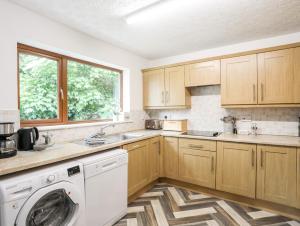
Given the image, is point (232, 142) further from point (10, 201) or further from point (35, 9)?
point (35, 9)

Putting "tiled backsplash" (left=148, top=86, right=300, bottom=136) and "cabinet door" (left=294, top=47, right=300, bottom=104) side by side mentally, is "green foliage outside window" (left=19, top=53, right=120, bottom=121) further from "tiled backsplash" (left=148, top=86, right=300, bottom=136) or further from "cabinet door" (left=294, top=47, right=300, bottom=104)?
"cabinet door" (left=294, top=47, right=300, bottom=104)

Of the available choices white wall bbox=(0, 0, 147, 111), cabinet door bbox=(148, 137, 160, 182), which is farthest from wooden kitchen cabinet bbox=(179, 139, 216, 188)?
white wall bbox=(0, 0, 147, 111)

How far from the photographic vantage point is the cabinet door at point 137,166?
91.4 inches

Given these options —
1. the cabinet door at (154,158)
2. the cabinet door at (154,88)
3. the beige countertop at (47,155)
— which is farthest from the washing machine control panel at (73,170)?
the cabinet door at (154,88)

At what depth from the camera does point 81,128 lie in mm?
2410

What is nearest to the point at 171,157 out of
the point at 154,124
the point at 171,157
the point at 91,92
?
the point at 171,157

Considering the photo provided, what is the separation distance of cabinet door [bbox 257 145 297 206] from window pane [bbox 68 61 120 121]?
233cm

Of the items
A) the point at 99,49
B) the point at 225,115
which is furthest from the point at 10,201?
the point at 225,115

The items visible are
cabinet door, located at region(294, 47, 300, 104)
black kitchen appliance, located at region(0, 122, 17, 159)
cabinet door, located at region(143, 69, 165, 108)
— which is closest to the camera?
black kitchen appliance, located at region(0, 122, 17, 159)

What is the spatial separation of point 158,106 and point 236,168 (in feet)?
5.47

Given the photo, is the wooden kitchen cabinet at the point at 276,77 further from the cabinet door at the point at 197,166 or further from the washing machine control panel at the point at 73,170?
the washing machine control panel at the point at 73,170

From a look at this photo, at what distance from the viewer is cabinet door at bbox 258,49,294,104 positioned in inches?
88.3

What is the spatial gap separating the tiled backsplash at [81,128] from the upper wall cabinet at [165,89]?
325 millimetres

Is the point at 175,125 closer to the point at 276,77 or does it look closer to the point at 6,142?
the point at 276,77
